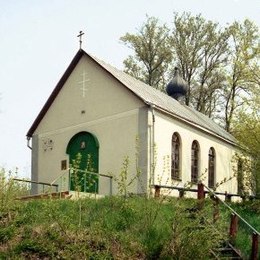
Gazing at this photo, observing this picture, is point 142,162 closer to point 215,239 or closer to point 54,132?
point 54,132

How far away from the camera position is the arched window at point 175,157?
20.2 metres

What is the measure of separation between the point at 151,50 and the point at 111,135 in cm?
1730

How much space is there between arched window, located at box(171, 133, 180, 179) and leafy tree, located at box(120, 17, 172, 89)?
15544mm

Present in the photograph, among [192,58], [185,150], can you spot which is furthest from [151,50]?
[185,150]

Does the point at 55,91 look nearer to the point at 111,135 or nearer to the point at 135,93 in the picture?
the point at 111,135

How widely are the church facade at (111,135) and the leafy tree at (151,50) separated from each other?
42.7 ft

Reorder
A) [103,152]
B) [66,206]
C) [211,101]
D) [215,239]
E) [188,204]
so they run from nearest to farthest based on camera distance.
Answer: [215,239] < [188,204] < [66,206] < [103,152] < [211,101]

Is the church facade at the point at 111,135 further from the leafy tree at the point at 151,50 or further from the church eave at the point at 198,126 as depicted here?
the leafy tree at the point at 151,50

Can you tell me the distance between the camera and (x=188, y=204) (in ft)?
38.0

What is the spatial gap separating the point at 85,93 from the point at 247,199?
7.48 meters

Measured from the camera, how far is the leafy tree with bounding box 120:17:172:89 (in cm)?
3544

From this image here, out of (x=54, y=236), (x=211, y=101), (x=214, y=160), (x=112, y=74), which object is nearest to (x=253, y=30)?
(x=211, y=101)

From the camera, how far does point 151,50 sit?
117 feet

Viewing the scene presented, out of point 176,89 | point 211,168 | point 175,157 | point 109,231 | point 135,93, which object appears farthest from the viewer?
point 176,89
